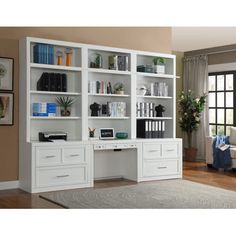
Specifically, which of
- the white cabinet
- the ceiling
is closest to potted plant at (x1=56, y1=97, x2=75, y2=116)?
the white cabinet

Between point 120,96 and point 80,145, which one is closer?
point 80,145

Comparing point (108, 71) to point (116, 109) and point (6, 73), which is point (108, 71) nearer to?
Answer: point (116, 109)

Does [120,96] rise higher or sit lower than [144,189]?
higher

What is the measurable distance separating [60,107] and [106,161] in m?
1.20

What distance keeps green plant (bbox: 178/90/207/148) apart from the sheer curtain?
1.19 ft

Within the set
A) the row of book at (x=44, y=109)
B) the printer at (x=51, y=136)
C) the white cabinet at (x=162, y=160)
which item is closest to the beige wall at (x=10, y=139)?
the row of book at (x=44, y=109)

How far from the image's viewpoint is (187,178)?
288 inches

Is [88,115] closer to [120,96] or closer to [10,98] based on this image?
[120,96]

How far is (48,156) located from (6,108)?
0.92m

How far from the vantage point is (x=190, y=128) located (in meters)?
Answer: 10.0

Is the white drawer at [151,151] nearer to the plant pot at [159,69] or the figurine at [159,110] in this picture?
the figurine at [159,110]

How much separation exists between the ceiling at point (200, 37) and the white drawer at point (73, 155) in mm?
3243
